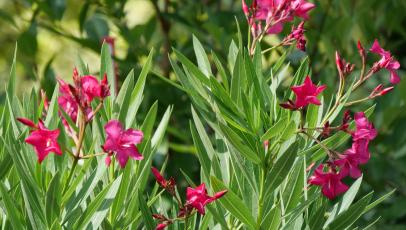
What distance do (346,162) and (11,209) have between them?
0.39m

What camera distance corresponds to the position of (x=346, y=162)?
1005 millimetres

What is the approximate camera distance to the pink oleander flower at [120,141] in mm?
882

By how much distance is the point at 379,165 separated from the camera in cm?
214

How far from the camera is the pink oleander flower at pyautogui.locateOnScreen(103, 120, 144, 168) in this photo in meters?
0.88

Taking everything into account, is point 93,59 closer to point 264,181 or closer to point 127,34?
point 127,34

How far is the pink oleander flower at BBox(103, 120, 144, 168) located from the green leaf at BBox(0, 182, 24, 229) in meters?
0.11

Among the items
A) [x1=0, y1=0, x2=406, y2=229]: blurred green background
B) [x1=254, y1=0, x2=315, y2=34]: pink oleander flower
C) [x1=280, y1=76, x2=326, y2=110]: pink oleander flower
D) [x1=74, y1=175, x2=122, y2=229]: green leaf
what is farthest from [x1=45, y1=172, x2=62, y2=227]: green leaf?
[x1=0, y1=0, x2=406, y2=229]: blurred green background

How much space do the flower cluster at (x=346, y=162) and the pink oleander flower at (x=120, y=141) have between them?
229 mm

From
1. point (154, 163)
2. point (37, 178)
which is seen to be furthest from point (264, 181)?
point (154, 163)

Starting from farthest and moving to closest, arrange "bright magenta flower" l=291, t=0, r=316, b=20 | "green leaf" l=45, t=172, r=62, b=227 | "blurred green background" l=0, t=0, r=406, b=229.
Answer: "blurred green background" l=0, t=0, r=406, b=229 → "bright magenta flower" l=291, t=0, r=316, b=20 → "green leaf" l=45, t=172, r=62, b=227

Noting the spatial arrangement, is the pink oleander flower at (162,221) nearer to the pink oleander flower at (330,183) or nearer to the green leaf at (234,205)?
the green leaf at (234,205)

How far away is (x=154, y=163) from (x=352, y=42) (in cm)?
65

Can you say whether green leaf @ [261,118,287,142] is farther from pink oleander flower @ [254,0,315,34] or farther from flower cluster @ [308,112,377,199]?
pink oleander flower @ [254,0,315,34]

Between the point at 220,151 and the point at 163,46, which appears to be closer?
the point at 220,151
